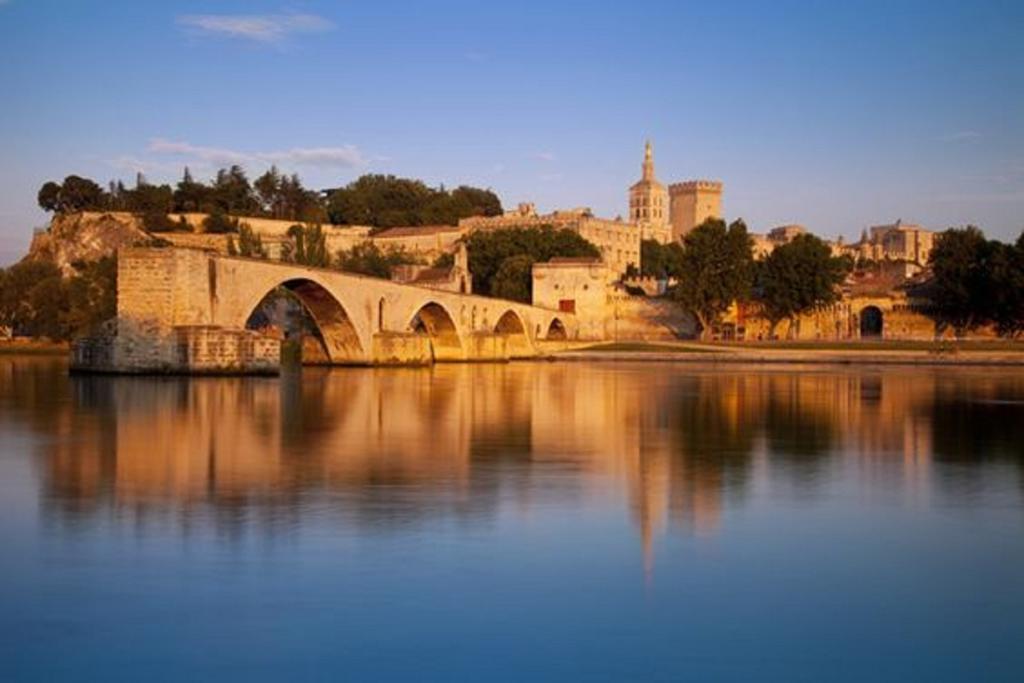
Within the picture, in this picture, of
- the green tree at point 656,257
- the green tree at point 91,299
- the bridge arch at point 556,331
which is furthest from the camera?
the green tree at point 656,257

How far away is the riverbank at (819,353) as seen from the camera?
5447cm

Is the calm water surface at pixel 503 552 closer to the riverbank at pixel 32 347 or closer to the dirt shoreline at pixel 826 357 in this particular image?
the dirt shoreline at pixel 826 357

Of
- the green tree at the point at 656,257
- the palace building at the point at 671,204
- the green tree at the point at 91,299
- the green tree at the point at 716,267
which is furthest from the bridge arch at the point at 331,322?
the palace building at the point at 671,204

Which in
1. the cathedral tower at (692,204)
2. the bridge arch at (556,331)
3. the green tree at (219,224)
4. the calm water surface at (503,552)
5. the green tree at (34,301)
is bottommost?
the calm water surface at (503,552)

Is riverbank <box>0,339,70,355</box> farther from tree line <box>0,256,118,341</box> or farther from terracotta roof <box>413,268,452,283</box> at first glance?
terracotta roof <box>413,268,452,283</box>

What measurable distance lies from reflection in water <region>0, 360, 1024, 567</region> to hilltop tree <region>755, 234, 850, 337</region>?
42.7 metres

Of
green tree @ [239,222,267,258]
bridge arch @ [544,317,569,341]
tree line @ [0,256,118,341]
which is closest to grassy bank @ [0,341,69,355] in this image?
tree line @ [0,256,118,341]

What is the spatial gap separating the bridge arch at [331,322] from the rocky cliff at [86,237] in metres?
40.2

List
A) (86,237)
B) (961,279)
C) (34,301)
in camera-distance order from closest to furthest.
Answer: (34,301), (961,279), (86,237)

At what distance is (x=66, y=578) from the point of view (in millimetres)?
8703

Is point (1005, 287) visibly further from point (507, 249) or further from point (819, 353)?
point (507, 249)

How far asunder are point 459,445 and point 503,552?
8135 mm

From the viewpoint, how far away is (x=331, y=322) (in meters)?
45.6

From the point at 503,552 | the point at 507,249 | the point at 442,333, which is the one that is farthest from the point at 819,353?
the point at 503,552
